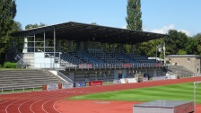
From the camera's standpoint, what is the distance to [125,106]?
29219mm

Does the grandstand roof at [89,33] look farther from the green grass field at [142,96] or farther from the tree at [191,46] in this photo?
the tree at [191,46]

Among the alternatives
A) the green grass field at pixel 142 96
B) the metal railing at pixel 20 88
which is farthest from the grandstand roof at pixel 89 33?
the green grass field at pixel 142 96

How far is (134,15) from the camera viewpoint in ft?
285

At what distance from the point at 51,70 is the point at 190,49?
3198 inches

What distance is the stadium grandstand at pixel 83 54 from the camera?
5566cm

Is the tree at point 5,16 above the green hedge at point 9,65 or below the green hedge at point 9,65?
above

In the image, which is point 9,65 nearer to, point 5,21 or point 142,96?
point 5,21

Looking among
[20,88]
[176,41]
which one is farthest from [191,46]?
[20,88]

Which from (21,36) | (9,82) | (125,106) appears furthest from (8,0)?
(125,106)

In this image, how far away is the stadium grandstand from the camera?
183 feet

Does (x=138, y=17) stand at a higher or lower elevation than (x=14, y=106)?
higher

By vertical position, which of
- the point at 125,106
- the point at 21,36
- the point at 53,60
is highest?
the point at 21,36

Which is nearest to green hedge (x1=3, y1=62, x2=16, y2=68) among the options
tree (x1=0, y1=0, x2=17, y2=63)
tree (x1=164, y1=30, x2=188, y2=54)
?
tree (x1=0, y1=0, x2=17, y2=63)

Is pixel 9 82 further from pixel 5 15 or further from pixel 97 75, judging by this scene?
pixel 97 75
